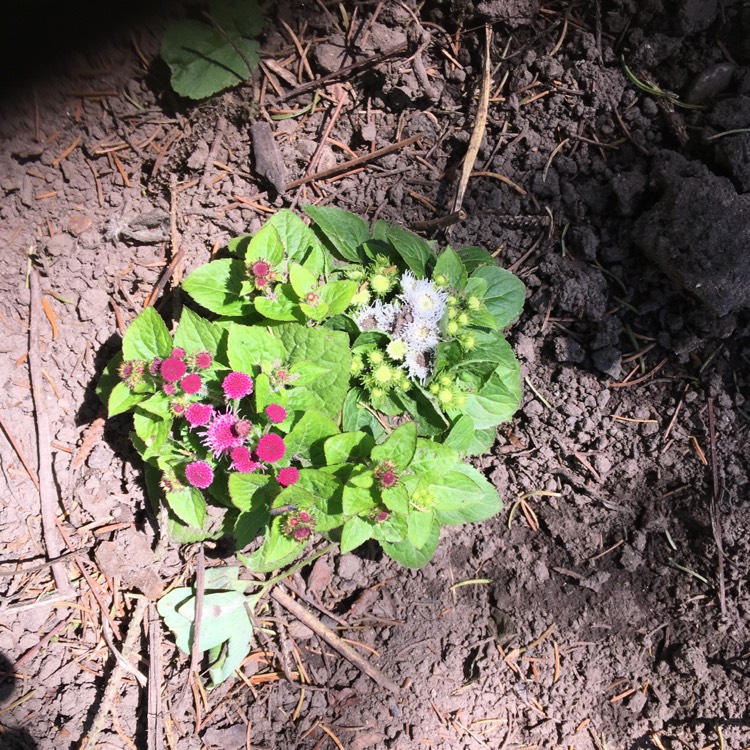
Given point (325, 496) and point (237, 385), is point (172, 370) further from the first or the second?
point (325, 496)

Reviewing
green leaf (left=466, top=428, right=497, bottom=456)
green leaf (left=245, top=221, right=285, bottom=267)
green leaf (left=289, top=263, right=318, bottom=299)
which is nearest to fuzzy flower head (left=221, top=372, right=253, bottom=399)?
green leaf (left=289, top=263, right=318, bottom=299)

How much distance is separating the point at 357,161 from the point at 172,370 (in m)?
1.34

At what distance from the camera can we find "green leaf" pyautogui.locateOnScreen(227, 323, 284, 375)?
83.8 inches

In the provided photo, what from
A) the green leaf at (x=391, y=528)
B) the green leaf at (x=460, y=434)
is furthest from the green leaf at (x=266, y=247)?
the green leaf at (x=391, y=528)

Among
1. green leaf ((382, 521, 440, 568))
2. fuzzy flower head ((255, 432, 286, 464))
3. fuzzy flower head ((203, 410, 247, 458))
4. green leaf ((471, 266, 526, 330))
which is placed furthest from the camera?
green leaf ((471, 266, 526, 330))

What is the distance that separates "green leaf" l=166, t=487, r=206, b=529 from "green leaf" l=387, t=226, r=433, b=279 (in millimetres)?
1224

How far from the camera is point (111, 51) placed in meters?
2.56

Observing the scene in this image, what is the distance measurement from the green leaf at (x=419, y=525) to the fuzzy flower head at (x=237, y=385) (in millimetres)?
752

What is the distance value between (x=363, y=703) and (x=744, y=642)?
1720mm

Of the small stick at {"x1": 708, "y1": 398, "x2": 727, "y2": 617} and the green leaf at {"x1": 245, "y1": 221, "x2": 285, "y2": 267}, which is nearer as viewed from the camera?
the green leaf at {"x1": 245, "y1": 221, "x2": 285, "y2": 267}

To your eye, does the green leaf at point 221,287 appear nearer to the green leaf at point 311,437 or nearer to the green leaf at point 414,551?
the green leaf at point 311,437

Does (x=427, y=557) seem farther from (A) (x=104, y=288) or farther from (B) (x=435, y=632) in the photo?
(A) (x=104, y=288)

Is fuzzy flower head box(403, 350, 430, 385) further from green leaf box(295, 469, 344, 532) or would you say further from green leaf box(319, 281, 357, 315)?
green leaf box(295, 469, 344, 532)

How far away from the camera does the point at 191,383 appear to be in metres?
2.02
